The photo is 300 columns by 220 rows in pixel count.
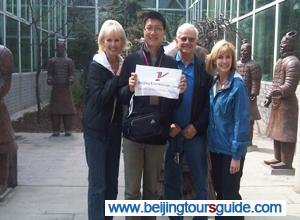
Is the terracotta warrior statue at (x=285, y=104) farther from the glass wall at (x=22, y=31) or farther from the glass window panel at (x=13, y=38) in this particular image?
the glass window panel at (x=13, y=38)

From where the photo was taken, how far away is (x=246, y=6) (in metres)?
13.3

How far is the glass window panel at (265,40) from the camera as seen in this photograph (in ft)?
35.4

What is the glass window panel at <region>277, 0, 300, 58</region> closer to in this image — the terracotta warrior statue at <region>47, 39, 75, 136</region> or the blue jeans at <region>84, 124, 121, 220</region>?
the terracotta warrior statue at <region>47, 39, 75, 136</region>

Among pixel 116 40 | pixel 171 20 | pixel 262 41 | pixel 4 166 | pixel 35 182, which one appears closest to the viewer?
pixel 116 40

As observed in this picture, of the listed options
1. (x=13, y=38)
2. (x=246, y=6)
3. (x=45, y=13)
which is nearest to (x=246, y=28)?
(x=246, y=6)

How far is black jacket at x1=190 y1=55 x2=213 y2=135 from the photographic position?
3580 millimetres

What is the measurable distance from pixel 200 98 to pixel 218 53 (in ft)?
1.29

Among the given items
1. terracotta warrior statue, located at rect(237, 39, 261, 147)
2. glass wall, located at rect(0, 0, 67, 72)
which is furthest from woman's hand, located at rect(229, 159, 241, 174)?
glass wall, located at rect(0, 0, 67, 72)

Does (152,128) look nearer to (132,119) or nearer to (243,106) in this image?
(132,119)

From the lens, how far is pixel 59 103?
9648mm

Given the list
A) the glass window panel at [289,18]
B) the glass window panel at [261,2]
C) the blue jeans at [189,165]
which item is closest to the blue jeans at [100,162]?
the blue jeans at [189,165]

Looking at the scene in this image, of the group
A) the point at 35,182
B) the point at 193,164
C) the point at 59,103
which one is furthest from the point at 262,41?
the point at 193,164

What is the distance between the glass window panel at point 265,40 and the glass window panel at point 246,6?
73 centimetres

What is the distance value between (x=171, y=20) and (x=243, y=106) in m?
21.9
